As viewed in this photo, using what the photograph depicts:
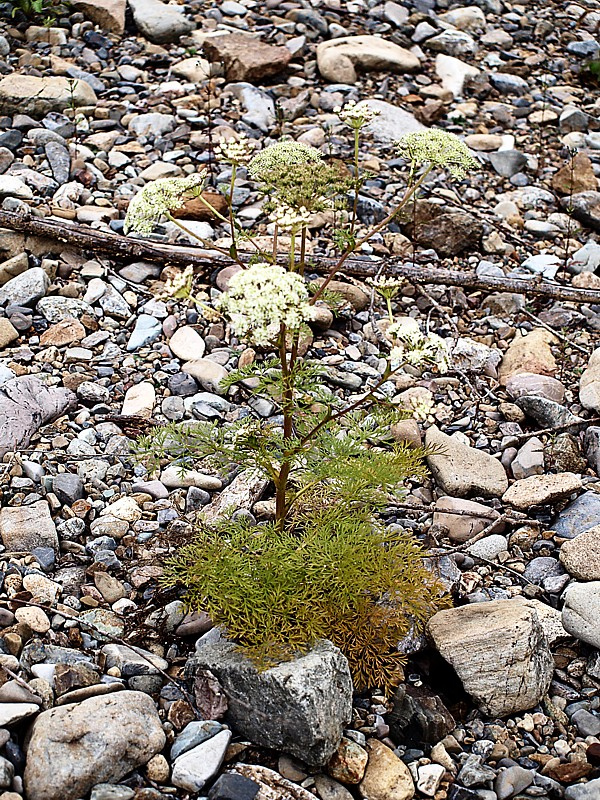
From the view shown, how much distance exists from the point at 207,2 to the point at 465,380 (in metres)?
4.94

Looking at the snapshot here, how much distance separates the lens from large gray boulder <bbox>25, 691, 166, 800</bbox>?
8.87ft

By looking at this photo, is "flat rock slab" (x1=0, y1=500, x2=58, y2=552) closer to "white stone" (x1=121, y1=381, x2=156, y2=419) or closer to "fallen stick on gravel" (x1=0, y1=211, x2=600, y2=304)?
"white stone" (x1=121, y1=381, x2=156, y2=419)

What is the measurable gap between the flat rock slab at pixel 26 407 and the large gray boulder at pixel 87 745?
62.3 inches

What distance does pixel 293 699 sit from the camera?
2.90 meters

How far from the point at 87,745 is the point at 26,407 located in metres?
1.94

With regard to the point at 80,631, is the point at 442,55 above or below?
above

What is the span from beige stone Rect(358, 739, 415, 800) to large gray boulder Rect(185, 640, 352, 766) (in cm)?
16

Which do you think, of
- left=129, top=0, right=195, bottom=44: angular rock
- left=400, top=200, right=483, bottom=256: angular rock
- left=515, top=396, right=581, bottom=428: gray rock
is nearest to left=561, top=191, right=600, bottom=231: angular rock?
left=400, top=200, right=483, bottom=256: angular rock

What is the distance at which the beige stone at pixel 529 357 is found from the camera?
16.6 ft

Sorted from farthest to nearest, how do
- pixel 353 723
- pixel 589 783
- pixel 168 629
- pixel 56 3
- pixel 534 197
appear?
pixel 56 3, pixel 534 197, pixel 168 629, pixel 353 723, pixel 589 783

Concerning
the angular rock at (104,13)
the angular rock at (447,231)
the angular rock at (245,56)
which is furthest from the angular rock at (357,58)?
the angular rock at (447,231)

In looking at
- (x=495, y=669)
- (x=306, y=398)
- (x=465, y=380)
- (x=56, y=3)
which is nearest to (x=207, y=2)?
(x=56, y=3)

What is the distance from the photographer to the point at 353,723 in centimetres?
322

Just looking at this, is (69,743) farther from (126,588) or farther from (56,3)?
(56,3)
